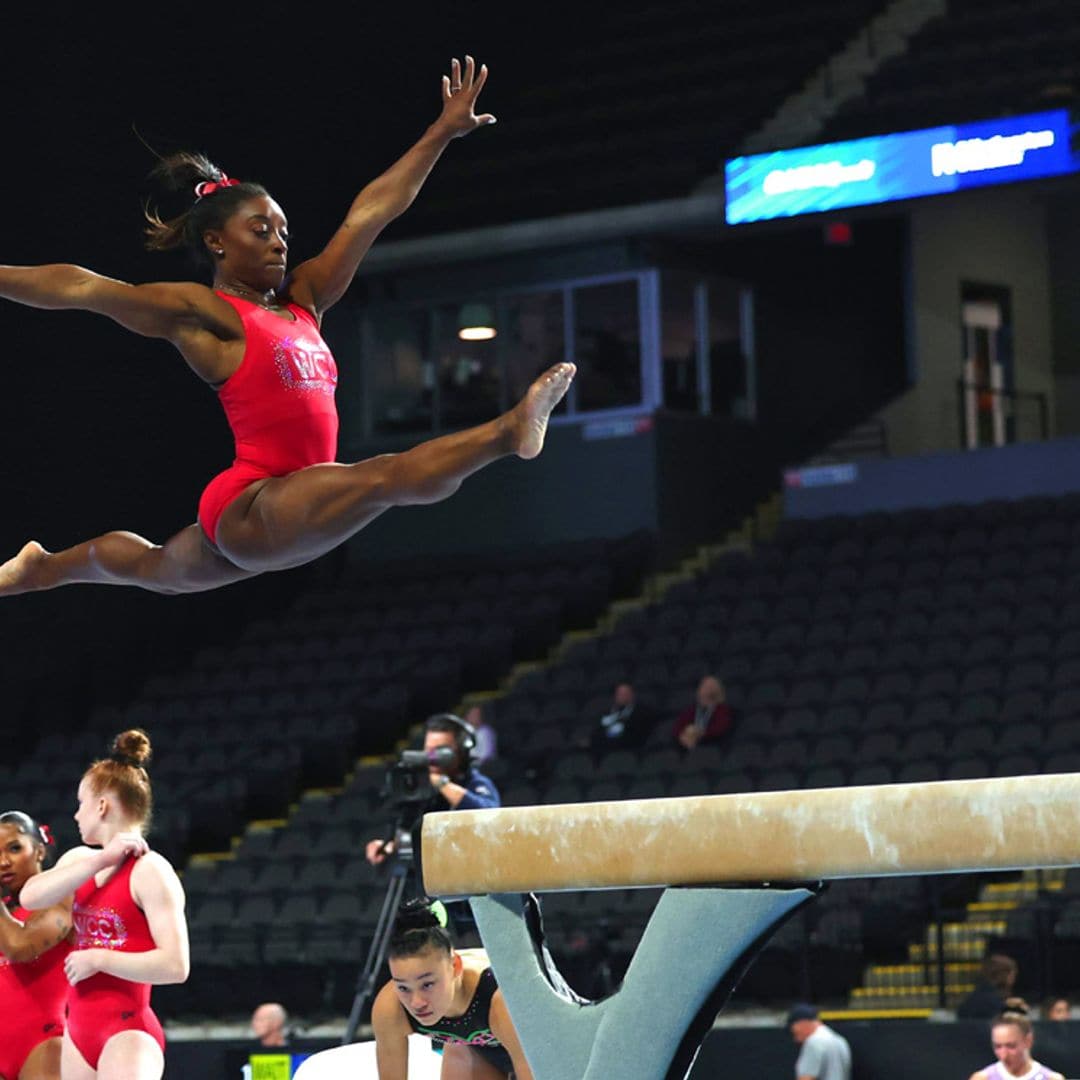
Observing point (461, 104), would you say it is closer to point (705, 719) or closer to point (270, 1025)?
point (270, 1025)

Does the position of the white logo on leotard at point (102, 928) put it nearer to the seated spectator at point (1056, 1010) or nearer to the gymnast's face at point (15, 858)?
the gymnast's face at point (15, 858)

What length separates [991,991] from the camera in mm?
8984

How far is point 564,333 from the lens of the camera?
16750 mm

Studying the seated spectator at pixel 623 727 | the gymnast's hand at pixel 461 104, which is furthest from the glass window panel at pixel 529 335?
the gymnast's hand at pixel 461 104

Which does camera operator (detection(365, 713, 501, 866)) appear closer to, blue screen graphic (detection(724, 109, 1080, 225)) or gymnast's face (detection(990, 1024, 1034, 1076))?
gymnast's face (detection(990, 1024, 1034, 1076))

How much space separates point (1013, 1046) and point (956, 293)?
11867mm

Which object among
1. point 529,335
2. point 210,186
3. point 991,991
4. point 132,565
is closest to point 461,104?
point 210,186

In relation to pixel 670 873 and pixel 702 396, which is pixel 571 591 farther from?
pixel 670 873

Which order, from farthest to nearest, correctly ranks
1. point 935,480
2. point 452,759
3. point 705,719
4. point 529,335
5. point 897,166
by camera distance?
point 529,335 < point 935,480 < point 897,166 < point 705,719 < point 452,759

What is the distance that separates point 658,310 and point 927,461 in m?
2.60

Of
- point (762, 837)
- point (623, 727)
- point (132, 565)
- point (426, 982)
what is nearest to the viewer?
point (762, 837)

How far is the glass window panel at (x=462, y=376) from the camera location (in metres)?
16.9

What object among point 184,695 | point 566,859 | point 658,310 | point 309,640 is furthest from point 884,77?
point 566,859

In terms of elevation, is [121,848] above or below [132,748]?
below
